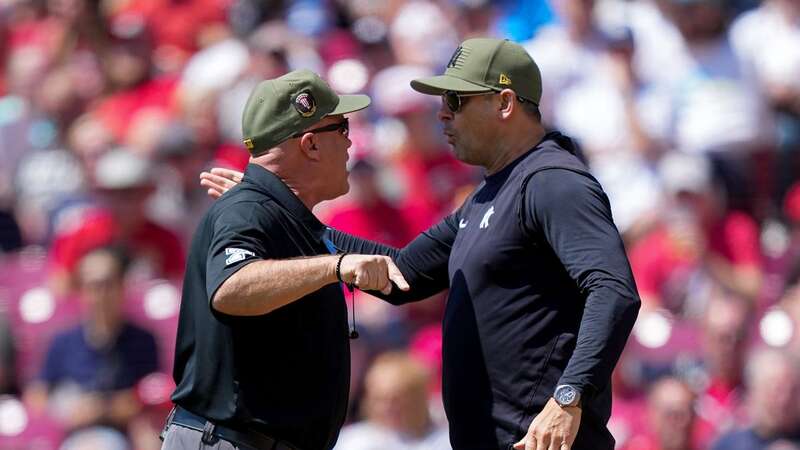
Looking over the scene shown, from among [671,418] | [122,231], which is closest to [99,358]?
[122,231]

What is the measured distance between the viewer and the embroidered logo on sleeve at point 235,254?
434cm

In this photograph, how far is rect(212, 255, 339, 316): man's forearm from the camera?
426 centimetres

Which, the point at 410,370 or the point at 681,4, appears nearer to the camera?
the point at 410,370

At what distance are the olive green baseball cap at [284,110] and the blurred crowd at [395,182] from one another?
2.64 m

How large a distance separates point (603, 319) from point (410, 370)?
10.1 ft

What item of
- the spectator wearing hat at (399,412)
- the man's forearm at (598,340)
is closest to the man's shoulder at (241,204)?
the man's forearm at (598,340)

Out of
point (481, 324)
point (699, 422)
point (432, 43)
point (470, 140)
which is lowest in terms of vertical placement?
point (699, 422)

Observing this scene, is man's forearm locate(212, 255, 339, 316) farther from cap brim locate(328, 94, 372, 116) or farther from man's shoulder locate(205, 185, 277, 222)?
cap brim locate(328, 94, 372, 116)

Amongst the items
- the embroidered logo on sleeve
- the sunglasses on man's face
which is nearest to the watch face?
the embroidered logo on sleeve

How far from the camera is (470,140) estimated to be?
4805 millimetres

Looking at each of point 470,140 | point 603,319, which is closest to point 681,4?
point 470,140

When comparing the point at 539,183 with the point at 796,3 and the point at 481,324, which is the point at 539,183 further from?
the point at 796,3

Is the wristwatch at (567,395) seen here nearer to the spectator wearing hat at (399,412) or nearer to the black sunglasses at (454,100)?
the black sunglasses at (454,100)

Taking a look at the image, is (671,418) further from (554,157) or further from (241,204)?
(241,204)
